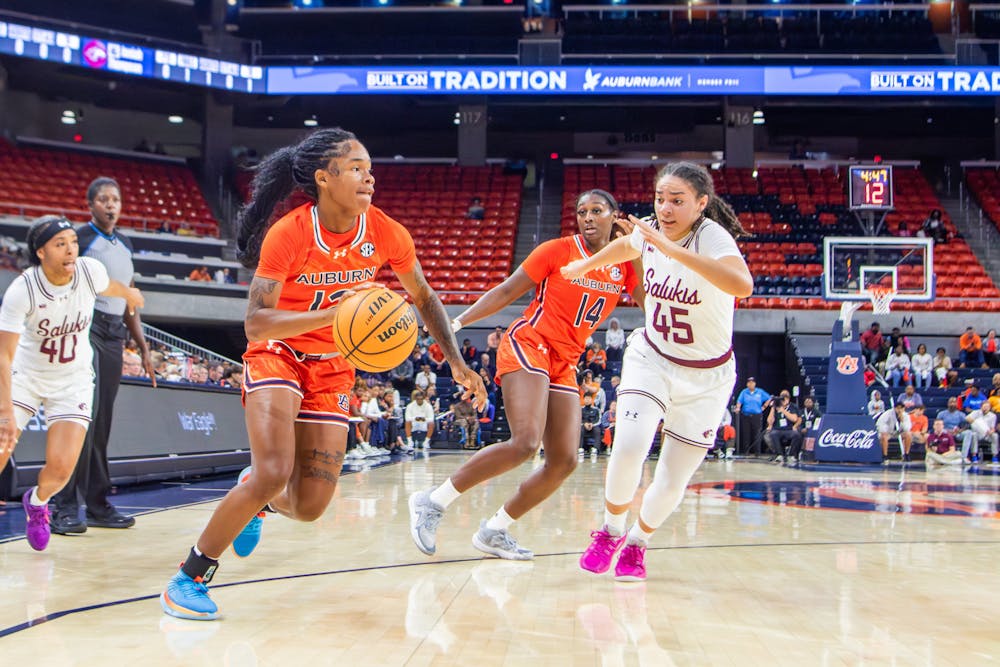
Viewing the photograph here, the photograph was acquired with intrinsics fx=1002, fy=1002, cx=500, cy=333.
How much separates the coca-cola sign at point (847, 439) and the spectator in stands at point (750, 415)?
2.75 m

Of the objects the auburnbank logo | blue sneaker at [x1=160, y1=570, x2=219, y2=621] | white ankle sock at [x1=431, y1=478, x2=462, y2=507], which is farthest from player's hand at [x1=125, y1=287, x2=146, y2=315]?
the auburnbank logo

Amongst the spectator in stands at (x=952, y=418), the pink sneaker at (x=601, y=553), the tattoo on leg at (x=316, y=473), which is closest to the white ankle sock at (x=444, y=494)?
the pink sneaker at (x=601, y=553)

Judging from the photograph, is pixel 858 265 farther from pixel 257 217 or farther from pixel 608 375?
pixel 257 217

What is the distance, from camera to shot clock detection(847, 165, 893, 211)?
20.1m

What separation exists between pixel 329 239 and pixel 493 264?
69.9 feet

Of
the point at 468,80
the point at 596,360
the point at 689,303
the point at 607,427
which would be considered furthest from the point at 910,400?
the point at 689,303

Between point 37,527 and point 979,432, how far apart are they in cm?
1727

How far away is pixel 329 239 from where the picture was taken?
407cm

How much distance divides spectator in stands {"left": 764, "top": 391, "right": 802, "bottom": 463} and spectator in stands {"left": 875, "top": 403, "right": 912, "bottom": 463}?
142 centimetres

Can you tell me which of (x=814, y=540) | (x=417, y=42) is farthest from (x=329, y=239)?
(x=417, y=42)

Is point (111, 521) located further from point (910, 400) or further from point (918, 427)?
point (910, 400)

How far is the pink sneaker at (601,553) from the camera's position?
479cm

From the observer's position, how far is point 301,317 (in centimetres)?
367

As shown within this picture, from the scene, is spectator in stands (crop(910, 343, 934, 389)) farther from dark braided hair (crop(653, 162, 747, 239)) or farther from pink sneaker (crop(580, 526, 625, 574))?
pink sneaker (crop(580, 526, 625, 574))
